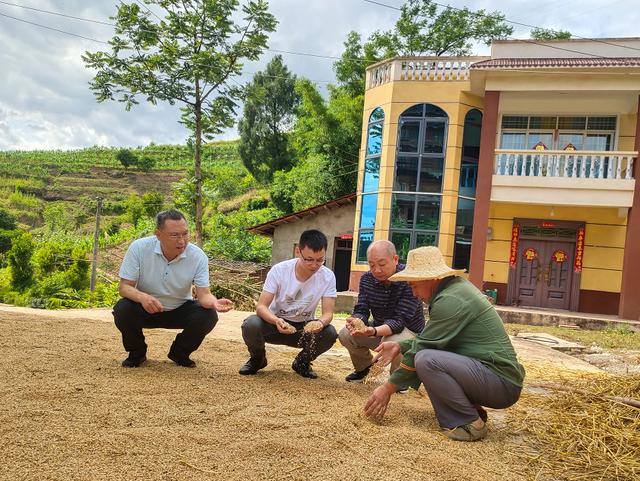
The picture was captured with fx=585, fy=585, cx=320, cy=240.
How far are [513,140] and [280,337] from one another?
Result: 10.9 metres

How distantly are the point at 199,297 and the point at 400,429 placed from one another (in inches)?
66.6

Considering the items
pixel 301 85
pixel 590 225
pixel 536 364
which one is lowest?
pixel 536 364

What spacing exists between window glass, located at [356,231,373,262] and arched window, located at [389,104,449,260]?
2.11 ft

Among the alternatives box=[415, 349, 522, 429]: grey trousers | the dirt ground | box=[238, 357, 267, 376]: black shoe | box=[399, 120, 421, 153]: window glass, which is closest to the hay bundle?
the dirt ground

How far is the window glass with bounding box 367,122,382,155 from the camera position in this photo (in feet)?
47.9

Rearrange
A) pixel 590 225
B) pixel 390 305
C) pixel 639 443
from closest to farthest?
1. pixel 639 443
2. pixel 390 305
3. pixel 590 225

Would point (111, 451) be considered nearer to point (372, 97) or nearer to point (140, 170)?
point (372, 97)

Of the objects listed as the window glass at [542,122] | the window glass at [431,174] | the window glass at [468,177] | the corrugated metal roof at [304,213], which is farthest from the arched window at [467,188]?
the corrugated metal roof at [304,213]

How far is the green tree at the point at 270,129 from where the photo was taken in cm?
3106

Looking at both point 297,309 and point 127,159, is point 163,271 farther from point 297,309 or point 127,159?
point 127,159

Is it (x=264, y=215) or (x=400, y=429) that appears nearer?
(x=400, y=429)

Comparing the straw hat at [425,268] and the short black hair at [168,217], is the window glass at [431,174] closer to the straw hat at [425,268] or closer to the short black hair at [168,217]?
the short black hair at [168,217]

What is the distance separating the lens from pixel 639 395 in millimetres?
3223

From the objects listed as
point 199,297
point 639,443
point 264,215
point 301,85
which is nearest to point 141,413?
point 199,297
